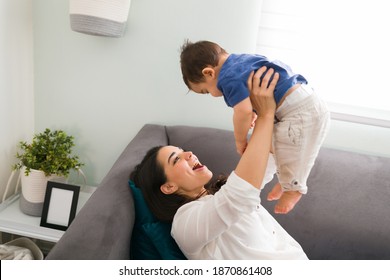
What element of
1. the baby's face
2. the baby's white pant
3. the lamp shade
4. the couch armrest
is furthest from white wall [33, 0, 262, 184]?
the baby's white pant

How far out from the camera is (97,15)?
1.82 metres

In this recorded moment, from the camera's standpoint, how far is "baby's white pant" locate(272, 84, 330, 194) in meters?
1.24

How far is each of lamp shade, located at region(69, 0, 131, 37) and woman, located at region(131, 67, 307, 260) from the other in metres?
0.77

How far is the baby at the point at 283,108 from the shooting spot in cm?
121

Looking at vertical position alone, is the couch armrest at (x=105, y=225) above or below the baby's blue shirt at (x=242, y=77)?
below

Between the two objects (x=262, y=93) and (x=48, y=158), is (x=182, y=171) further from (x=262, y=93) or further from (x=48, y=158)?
(x=48, y=158)

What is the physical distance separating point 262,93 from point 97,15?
102cm

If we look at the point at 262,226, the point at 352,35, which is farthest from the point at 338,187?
the point at 352,35

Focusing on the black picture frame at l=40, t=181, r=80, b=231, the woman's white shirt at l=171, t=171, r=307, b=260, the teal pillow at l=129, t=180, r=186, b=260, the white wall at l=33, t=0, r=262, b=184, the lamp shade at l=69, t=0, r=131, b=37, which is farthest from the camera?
the white wall at l=33, t=0, r=262, b=184

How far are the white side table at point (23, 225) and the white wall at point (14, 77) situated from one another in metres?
0.19

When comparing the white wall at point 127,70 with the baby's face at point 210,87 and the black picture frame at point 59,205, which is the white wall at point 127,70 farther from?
the baby's face at point 210,87

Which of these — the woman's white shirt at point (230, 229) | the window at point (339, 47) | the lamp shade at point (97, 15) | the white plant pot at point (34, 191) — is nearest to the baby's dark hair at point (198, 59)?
the woman's white shirt at point (230, 229)

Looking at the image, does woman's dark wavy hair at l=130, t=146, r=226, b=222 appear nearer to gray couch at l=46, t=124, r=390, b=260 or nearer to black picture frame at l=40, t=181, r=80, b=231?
gray couch at l=46, t=124, r=390, b=260
